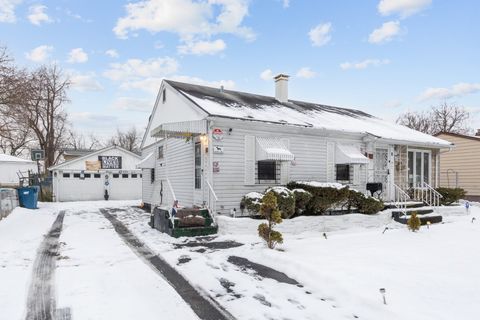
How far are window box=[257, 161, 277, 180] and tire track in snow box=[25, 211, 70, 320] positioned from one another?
6.33 metres

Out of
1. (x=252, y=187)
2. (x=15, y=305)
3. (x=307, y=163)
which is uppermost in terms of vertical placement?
(x=307, y=163)

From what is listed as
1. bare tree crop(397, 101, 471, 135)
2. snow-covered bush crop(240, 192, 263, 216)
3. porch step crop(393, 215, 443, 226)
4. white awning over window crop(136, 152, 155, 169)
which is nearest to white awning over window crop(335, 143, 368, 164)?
porch step crop(393, 215, 443, 226)

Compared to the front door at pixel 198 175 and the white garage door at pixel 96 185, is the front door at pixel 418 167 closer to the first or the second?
the front door at pixel 198 175

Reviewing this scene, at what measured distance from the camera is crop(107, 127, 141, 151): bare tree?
57.8 m

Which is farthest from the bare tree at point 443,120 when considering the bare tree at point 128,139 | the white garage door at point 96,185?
the bare tree at point 128,139

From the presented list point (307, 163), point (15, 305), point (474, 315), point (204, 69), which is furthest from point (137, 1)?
point (474, 315)

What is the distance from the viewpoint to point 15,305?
448cm

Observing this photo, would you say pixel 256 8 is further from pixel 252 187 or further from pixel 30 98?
pixel 30 98

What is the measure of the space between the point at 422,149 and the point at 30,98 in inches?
688

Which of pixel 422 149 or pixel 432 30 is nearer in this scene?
pixel 432 30

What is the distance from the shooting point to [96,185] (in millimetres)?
24234

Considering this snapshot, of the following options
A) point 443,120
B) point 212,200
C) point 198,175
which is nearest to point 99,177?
point 198,175

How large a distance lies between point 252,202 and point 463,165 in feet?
57.2

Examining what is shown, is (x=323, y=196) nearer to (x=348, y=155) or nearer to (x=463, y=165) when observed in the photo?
(x=348, y=155)
